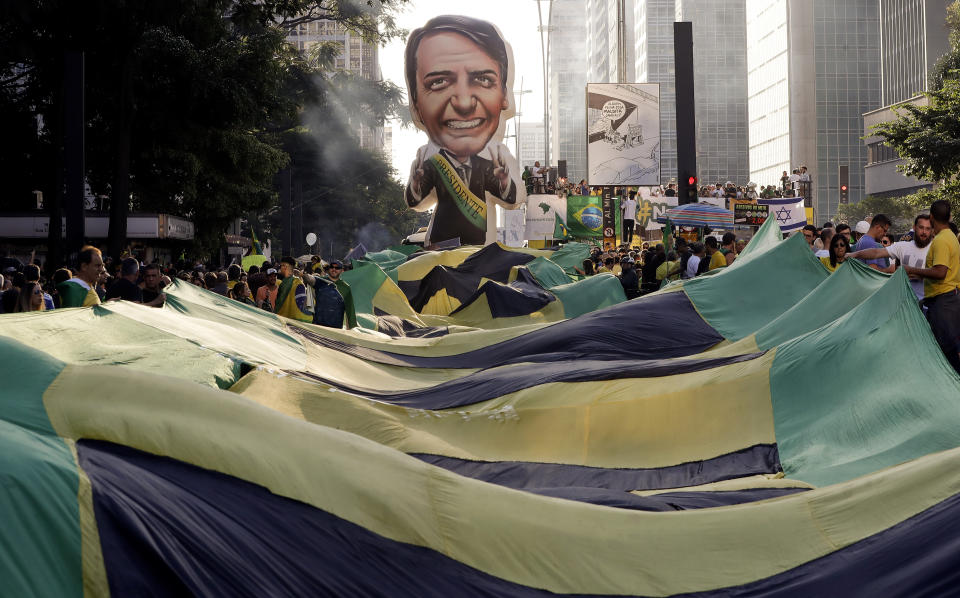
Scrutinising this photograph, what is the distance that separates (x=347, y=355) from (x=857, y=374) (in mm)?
4478

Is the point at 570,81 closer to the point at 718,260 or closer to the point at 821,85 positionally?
the point at 821,85

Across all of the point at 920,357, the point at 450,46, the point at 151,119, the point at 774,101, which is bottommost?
the point at 920,357

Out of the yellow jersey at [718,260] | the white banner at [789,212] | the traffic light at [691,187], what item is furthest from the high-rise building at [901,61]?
→ the yellow jersey at [718,260]

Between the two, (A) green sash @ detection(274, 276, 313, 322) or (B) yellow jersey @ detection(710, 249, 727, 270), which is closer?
(A) green sash @ detection(274, 276, 313, 322)

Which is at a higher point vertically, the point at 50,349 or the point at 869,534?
Result: the point at 50,349

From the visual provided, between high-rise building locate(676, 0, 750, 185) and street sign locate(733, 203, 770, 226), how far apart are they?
99753 millimetres

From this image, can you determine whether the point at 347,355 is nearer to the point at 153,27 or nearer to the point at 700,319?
the point at 700,319

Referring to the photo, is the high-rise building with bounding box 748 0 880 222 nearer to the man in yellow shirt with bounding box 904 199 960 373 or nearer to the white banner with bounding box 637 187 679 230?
the white banner with bounding box 637 187 679 230

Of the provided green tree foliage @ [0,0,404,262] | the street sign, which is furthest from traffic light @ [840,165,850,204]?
green tree foliage @ [0,0,404,262]

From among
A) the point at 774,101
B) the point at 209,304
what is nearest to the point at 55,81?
the point at 209,304

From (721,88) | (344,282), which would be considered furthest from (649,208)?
(721,88)

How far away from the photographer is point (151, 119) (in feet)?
95.1

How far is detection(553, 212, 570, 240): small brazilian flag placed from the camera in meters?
36.5

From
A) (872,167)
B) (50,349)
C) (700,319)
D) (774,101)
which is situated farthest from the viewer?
(774,101)
